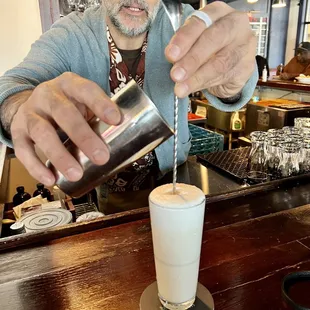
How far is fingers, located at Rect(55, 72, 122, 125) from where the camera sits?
53 cm

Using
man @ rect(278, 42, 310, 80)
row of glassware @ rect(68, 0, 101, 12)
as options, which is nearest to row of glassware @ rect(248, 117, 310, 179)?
row of glassware @ rect(68, 0, 101, 12)

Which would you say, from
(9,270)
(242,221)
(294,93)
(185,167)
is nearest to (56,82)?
(9,270)

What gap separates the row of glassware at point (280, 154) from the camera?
1479 mm

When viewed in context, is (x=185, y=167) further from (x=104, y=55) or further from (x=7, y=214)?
(x=7, y=214)

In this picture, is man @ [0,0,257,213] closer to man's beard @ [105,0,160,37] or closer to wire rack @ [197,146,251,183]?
man's beard @ [105,0,160,37]

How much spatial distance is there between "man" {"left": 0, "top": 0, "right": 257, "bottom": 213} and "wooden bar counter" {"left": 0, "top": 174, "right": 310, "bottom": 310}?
32 centimetres

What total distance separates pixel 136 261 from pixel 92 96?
0.50 meters

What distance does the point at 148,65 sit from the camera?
1621 millimetres

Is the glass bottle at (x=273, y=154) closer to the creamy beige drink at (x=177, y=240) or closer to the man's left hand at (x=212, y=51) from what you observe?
the man's left hand at (x=212, y=51)

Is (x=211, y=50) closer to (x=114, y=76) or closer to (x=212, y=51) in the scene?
(x=212, y=51)

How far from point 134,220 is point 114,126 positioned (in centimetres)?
58

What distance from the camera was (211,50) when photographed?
2.15 ft

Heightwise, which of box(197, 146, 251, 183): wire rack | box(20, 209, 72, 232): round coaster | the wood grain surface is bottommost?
the wood grain surface

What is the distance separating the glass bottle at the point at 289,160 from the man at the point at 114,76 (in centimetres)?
41
